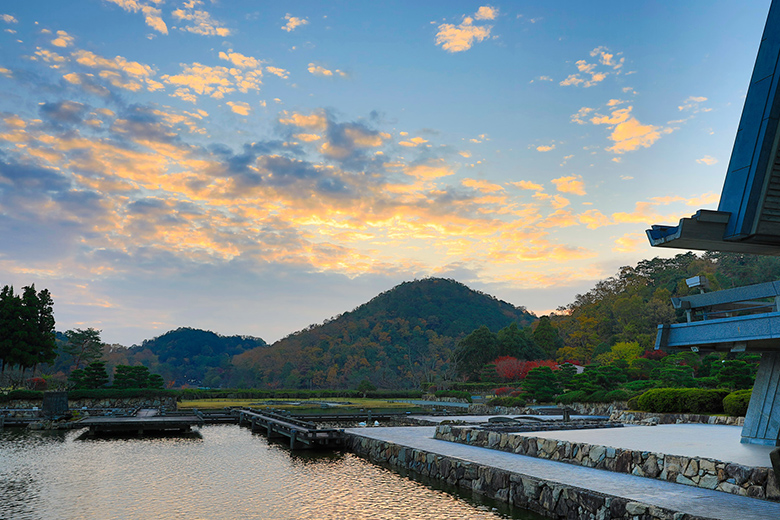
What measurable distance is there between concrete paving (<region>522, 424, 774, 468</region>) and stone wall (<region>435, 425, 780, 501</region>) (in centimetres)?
30

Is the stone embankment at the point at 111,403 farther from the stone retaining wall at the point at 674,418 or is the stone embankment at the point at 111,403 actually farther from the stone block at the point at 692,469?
the stone block at the point at 692,469

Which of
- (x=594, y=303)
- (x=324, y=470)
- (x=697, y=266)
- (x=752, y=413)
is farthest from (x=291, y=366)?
(x=752, y=413)

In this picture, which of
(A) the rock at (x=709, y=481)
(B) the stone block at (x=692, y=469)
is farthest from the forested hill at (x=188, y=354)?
(A) the rock at (x=709, y=481)

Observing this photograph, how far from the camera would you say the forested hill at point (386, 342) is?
247 feet

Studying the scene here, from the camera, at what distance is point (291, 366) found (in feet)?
252

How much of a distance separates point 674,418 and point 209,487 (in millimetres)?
17083

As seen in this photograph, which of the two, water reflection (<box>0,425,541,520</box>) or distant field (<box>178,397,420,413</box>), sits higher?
water reflection (<box>0,425,541,520</box>)

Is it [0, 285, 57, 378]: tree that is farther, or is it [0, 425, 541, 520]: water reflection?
[0, 285, 57, 378]: tree

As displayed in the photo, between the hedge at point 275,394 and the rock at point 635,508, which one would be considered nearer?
the rock at point 635,508

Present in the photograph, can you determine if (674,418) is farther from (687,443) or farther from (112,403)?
(112,403)

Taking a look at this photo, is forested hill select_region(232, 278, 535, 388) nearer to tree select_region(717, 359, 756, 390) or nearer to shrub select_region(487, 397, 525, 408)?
shrub select_region(487, 397, 525, 408)

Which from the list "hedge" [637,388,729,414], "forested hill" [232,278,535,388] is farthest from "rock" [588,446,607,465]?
"forested hill" [232,278,535,388]

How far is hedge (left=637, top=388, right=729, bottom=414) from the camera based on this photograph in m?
20.2

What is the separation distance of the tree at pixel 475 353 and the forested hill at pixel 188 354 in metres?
39.9
